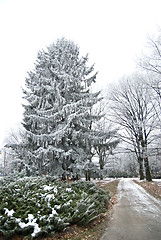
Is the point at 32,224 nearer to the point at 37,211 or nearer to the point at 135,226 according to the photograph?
the point at 37,211

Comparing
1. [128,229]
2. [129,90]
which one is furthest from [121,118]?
[128,229]

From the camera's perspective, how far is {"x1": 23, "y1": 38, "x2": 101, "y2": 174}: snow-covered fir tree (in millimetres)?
9203

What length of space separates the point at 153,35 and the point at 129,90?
6484mm

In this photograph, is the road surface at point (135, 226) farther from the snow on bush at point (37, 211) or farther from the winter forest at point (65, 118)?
the winter forest at point (65, 118)

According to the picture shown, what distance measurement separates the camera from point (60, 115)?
967 cm

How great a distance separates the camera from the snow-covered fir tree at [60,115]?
9.20 m

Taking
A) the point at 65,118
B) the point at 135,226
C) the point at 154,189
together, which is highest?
the point at 65,118

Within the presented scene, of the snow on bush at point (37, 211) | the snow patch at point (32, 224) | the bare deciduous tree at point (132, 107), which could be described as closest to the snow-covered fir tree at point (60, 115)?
the snow on bush at point (37, 211)

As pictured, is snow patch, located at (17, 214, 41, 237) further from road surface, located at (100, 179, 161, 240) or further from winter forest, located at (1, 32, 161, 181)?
winter forest, located at (1, 32, 161, 181)

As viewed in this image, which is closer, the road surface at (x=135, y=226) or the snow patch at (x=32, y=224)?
the snow patch at (x=32, y=224)

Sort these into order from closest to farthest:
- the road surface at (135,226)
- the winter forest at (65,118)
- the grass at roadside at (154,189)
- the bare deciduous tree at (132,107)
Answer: the road surface at (135,226) < the grass at roadside at (154,189) < the winter forest at (65,118) < the bare deciduous tree at (132,107)

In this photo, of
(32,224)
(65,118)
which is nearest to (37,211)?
(32,224)

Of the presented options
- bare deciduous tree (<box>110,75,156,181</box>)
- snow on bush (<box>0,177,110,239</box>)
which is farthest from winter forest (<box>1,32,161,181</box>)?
snow on bush (<box>0,177,110,239</box>)

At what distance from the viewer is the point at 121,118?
16.4 metres
